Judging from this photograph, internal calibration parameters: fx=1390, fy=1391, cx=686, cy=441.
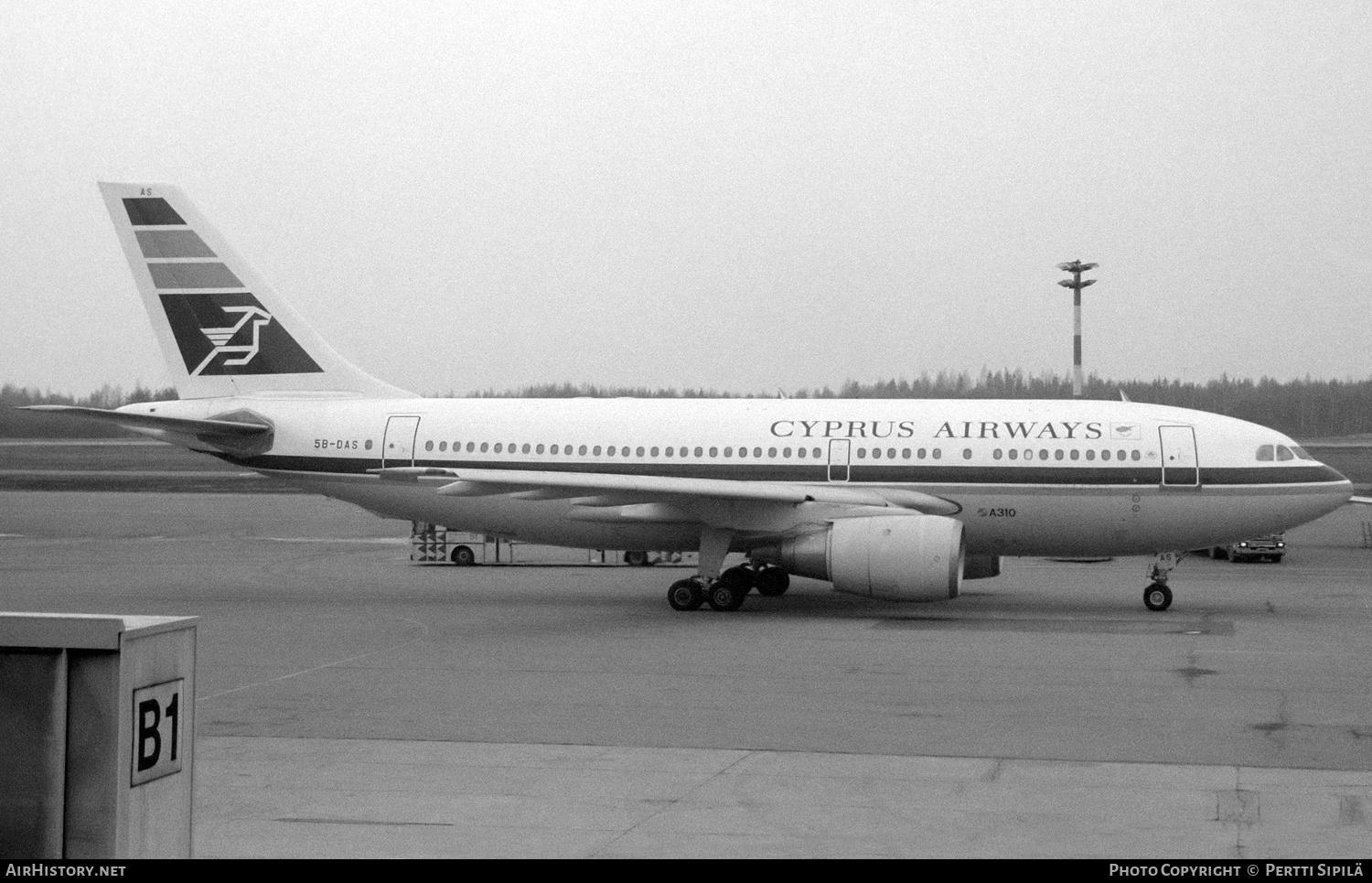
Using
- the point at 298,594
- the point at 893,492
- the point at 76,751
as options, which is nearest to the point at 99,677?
the point at 76,751

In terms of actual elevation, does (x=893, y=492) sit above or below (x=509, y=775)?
above

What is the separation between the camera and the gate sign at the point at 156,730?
576 centimetres

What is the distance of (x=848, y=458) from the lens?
21797 mm

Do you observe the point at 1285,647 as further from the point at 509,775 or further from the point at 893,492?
the point at 509,775

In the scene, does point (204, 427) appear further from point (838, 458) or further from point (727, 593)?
point (838, 458)

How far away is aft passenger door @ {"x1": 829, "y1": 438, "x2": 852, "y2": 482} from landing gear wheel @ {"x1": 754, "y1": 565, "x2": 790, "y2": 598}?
7.70 feet

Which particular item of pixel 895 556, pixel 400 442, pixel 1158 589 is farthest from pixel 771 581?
pixel 400 442

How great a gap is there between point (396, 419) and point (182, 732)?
1730 cm

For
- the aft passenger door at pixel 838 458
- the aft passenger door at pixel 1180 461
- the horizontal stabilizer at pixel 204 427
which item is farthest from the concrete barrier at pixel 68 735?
the aft passenger door at pixel 1180 461

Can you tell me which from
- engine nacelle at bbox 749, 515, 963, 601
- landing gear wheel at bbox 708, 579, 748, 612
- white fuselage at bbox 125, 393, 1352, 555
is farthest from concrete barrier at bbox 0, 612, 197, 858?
landing gear wheel at bbox 708, 579, 748, 612

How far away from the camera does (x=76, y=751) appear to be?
18.6 feet

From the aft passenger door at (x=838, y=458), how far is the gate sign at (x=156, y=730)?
16249 millimetres

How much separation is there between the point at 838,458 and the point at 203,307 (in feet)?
37.1

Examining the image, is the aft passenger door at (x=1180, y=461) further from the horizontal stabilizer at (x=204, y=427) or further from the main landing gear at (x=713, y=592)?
the horizontal stabilizer at (x=204, y=427)
